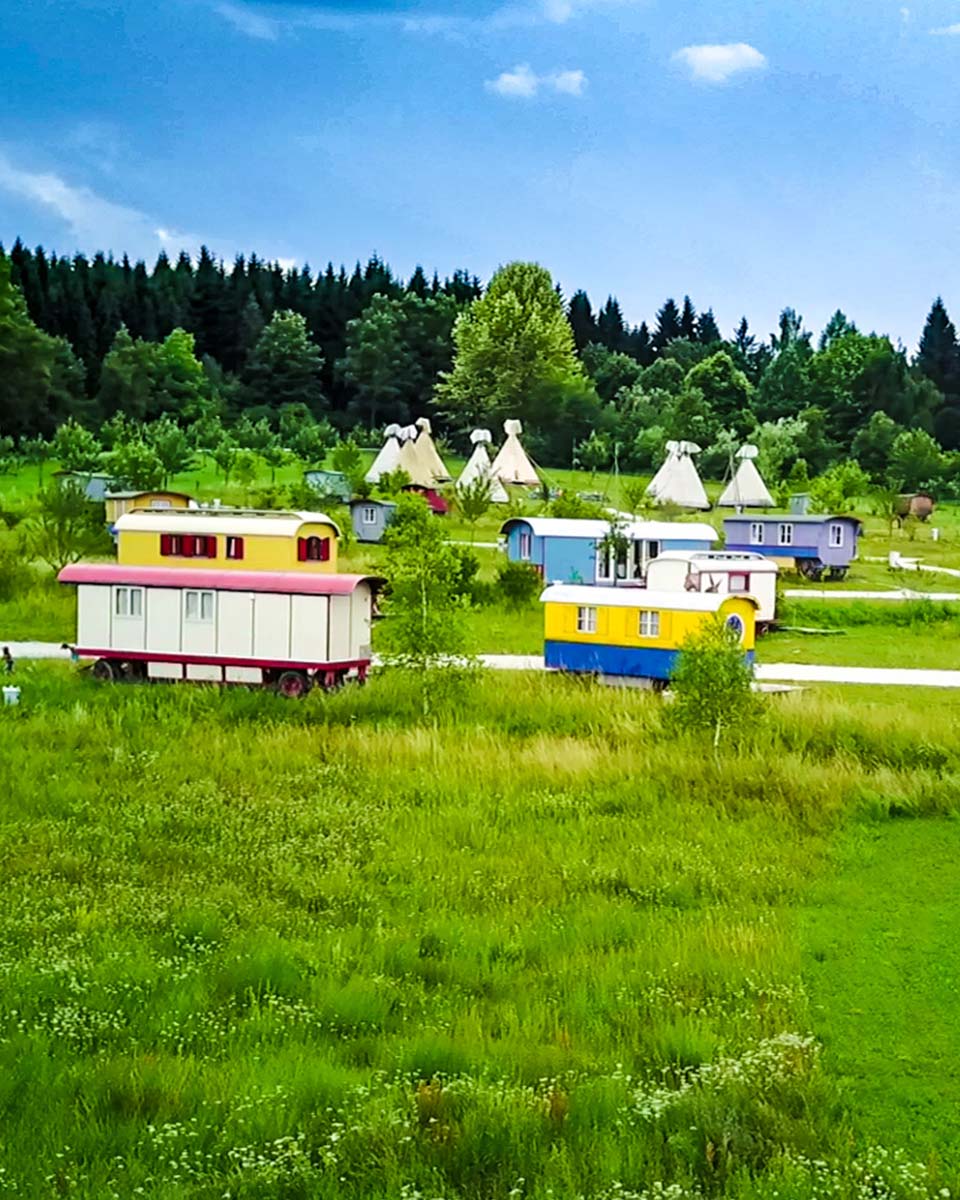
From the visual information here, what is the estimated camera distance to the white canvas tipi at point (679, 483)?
1932 inches

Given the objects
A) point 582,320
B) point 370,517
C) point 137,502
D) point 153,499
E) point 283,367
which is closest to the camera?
point 153,499

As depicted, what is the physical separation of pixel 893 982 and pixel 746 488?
139 ft

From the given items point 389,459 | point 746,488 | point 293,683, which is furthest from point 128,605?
point 746,488

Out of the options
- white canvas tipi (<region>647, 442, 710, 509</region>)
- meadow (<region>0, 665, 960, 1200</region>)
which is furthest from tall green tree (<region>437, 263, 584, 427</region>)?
meadow (<region>0, 665, 960, 1200</region>)

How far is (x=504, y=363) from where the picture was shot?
70750 mm

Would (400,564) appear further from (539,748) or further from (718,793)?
(718,793)

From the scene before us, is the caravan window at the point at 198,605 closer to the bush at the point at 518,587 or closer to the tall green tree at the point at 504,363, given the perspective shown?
the bush at the point at 518,587

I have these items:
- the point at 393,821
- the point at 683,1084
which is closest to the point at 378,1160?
the point at 683,1084

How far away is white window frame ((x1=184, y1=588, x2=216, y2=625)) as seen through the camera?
66.2 ft

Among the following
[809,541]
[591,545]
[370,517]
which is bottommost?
[591,545]

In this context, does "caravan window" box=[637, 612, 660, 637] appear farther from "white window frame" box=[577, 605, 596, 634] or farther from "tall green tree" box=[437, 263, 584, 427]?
"tall green tree" box=[437, 263, 584, 427]

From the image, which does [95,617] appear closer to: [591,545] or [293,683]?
[293,683]

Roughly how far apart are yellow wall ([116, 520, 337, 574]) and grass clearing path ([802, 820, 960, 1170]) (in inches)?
423

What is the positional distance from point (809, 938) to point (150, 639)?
1342 centimetres
